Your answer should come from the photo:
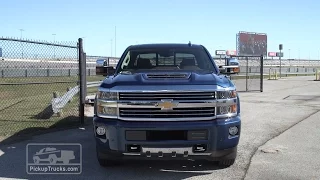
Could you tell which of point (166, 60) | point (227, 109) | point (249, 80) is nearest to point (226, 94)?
point (227, 109)

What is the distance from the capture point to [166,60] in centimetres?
644

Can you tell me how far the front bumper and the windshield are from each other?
1560 millimetres

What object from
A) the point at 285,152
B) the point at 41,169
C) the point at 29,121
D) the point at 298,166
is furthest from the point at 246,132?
the point at 29,121

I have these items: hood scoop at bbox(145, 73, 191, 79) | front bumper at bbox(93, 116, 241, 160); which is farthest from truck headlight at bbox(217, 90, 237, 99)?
hood scoop at bbox(145, 73, 191, 79)

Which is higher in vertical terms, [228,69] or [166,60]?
[166,60]

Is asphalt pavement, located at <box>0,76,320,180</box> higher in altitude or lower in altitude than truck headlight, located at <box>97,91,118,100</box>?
lower

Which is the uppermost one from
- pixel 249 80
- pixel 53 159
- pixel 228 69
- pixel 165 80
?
pixel 228 69

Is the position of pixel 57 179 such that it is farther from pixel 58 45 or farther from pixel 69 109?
pixel 69 109

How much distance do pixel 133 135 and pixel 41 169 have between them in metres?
1.72

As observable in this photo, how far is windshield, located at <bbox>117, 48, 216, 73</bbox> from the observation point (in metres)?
6.20
